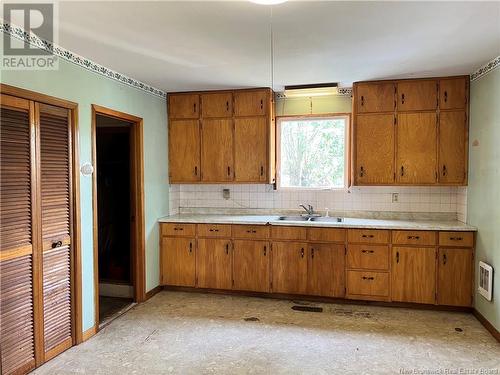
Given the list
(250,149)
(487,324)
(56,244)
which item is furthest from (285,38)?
(487,324)

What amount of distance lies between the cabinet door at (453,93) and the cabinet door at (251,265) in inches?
96.4

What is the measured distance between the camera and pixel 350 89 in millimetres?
4055

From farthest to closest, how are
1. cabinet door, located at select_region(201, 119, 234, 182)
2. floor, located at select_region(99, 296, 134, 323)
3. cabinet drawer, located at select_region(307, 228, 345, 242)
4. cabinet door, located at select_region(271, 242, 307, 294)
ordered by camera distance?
1. cabinet door, located at select_region(201, 119, 234, 182)
2. cabinet door, located at select_region(271, 242, 307, 294)
3. cabinet drawer, located at select_region(307, 228, 345, 242)
4. floor, located at select_region(99, 296, 134, 323)

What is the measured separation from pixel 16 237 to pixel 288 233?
2.51 m

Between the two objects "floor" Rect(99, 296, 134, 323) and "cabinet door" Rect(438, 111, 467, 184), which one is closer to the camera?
"floor" Rect(99, 296, 134, 323)

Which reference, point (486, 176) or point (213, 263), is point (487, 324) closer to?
point (486, 176)

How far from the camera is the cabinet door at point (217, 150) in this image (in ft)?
13.5

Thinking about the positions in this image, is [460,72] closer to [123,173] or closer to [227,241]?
[227,241]

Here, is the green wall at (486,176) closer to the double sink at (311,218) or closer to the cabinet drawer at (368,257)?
the cabinet drawer at (368,257)

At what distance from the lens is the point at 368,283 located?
3.56 m

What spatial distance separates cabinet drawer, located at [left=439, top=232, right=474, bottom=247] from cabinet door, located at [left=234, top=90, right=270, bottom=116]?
7.68ft

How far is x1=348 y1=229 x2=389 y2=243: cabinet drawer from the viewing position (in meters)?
3.51

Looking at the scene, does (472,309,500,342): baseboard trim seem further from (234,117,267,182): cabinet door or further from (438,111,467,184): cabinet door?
(234,117,267,182): cabinet door

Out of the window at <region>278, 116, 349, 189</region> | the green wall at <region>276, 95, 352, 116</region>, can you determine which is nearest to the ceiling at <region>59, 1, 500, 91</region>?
the green wall at <region>276, 95, 352, 116</region>
